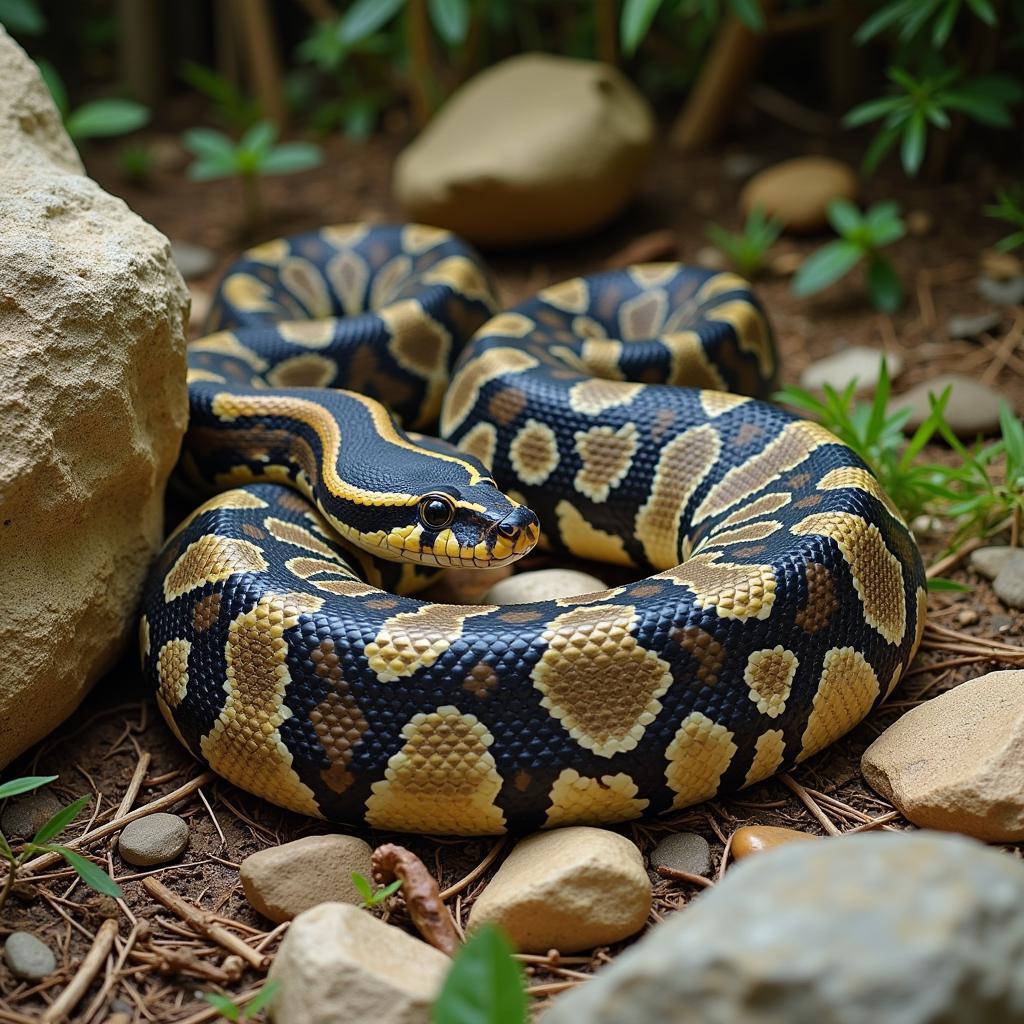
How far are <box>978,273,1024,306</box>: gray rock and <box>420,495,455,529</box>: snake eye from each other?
4.41 metres

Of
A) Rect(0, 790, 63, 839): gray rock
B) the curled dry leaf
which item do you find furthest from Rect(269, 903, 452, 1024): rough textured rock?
Rect(0, 790, 63, 839): gray rock

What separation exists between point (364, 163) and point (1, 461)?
6.79 metres

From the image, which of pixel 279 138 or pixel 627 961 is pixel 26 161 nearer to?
pixel 627 961

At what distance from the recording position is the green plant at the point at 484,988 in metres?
2.01

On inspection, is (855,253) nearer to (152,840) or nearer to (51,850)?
(152,840)

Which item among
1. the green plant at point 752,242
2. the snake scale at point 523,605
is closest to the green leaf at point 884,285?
the green plant at point 752,242

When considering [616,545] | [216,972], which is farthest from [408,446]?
[216,972]

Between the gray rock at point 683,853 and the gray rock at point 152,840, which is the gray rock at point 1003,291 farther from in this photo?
the gray rock at point 152,840

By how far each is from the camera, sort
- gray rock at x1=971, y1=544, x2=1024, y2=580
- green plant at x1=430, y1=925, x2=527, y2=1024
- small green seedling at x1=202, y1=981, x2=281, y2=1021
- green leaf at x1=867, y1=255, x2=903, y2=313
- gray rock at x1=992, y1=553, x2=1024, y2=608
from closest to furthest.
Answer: green plant at x1=430, y1=925, x2=527, y2=1024, small green seedling at x1=202, y1=981, x2=281, y2=1021, gray rock at x1=992, y1=553, x2=1024, y2=608, gray rock at x1=971, y1=544, x2=1024, y2=580, green leaf at x1=867, y1=255, x2=903, y2=313

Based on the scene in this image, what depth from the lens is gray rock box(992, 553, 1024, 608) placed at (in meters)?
4.33

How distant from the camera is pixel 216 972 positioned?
9.96ft

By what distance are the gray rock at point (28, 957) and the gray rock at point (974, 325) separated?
5871 mm

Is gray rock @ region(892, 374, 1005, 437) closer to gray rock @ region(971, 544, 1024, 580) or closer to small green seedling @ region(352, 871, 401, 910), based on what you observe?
gray rock @ region(971, 544, 1024, 580)

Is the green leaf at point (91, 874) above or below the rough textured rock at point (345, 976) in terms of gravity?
below
